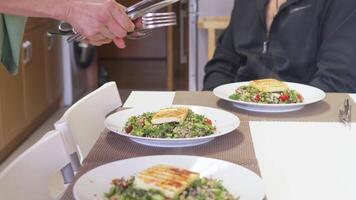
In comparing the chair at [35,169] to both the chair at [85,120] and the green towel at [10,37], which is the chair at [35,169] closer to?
the chair at [85,120]

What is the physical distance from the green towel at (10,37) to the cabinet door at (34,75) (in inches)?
74.6

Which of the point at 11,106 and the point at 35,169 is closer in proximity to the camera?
the point at 35,169

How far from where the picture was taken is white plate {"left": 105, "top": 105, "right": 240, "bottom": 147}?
3.46 ft

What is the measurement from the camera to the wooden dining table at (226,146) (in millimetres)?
1005

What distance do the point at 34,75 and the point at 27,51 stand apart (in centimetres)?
21

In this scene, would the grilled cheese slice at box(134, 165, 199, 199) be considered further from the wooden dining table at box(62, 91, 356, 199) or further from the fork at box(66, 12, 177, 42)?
the fork at box(66, 12, 177, 42)

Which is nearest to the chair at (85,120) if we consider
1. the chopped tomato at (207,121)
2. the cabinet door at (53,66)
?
the chopped tomato at (207,121)

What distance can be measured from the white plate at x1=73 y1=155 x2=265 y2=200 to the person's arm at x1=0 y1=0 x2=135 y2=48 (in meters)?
0.32

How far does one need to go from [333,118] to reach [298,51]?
681mm

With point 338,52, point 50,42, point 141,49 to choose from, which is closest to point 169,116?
point 338,52

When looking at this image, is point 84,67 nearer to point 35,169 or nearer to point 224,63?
point 224,63

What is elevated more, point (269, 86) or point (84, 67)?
point (269, 86)

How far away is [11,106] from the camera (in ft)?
9.70

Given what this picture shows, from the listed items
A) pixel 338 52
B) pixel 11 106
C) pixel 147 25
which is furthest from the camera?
pixel 11 106
